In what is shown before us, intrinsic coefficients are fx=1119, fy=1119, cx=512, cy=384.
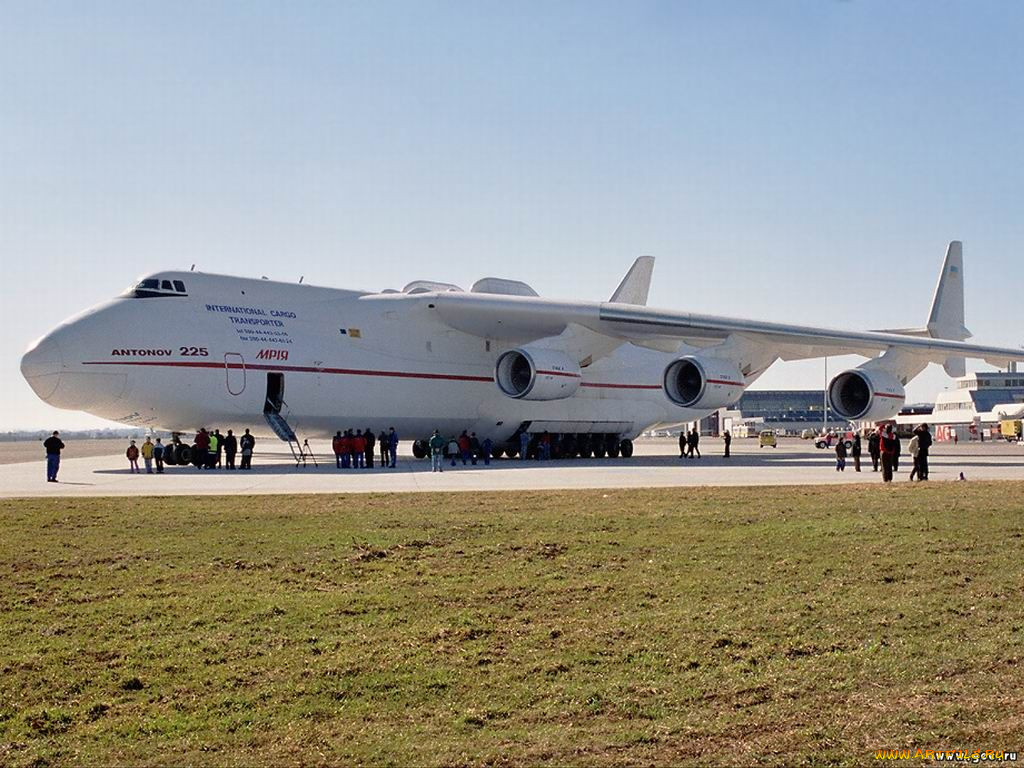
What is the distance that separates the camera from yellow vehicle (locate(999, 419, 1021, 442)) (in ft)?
223

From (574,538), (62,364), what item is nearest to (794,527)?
(574,538)

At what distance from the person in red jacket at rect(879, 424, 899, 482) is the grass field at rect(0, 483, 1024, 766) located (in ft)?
25.1

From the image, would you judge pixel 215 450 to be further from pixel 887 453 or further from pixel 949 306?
pixel 949 306

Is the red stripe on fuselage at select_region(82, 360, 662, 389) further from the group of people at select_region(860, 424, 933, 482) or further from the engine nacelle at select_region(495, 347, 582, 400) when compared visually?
the group of people at select_region(860, 424, 933, 482)

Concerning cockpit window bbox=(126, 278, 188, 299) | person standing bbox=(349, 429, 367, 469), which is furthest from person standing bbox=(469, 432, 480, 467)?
cockpit window bbox=(126, 278, 188, 299)

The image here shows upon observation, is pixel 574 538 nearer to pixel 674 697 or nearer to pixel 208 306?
pixel 674 697

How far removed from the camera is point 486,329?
30.0 meters

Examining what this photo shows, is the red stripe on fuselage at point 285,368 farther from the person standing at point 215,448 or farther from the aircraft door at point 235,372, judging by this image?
the person standing at point 215,448

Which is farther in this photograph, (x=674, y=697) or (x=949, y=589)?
(x=949, y=589)

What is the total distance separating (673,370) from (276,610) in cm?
2263

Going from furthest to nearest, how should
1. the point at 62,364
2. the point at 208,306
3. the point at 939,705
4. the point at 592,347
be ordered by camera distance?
the point at 592,347 < the point at 208,306 < the point at 62,364 < the point at 939,705

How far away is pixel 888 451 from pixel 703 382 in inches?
359

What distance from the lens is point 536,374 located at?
2777 centimetres

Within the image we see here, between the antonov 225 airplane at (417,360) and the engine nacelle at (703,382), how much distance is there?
0.13 feet
